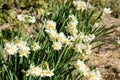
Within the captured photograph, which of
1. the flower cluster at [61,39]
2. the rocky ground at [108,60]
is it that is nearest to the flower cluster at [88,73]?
the flower cluster at [61,39]

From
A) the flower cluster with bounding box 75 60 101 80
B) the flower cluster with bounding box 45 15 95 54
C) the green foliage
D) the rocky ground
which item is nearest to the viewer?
the flower cluster with bounding box 75 60 101 80

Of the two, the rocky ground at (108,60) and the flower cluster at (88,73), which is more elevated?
the flower cluster at (88,73)

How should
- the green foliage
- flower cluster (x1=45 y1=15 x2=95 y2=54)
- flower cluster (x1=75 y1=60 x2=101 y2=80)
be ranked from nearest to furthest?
flower cluster (x1=75 y1=60 x2=101 y2=80) < flower cluster (x1=45 y1=15 x2=95 y2=54) < the green foliage

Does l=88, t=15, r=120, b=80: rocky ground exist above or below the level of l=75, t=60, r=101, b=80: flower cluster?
below

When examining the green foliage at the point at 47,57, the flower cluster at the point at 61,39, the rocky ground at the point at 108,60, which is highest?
the flower cluster at the point at 61,39

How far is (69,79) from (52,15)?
4.46ft

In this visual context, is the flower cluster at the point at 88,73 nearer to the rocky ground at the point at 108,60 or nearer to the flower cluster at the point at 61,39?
the flower cluster at the point at 61,39

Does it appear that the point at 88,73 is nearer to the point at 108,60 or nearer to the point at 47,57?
the point at 47,57

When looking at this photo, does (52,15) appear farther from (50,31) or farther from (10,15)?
(50,31)

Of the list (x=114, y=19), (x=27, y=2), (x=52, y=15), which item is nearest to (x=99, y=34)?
(x=52, y=15)

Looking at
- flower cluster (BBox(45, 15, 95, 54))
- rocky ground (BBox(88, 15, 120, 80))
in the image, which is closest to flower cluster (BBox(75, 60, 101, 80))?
flower cluster (BBox(45, 15, 95, 54))

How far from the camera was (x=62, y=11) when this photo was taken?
4.43 metres

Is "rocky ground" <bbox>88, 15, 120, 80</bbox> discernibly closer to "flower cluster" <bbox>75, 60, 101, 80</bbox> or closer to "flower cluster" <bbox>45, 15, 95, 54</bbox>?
"flower cluster" <bbox>45, 15, 95, 54</bbox>

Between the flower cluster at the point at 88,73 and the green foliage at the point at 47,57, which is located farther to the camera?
the green foliage at the point at 47,57
